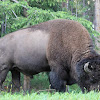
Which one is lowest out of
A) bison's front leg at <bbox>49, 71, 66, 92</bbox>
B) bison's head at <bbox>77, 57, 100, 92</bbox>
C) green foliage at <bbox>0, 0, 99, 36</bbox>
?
bison's front leg at <bbox>49, 71, 66, 92</bbox>

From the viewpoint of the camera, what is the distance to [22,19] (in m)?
9.09

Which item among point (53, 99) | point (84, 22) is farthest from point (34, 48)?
point (53, 99)

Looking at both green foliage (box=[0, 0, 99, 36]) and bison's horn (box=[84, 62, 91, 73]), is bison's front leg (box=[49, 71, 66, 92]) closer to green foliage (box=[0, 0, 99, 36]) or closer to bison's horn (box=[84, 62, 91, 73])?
bison's horn (box=[84, 62, 91, 73])

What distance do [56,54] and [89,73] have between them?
1319 millimetres

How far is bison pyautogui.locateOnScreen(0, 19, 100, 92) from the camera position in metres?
6.62

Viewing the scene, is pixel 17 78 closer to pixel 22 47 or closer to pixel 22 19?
pixel 22 47

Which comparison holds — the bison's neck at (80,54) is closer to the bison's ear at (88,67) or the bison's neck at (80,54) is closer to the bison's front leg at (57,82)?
the bison's ear at (88,67)

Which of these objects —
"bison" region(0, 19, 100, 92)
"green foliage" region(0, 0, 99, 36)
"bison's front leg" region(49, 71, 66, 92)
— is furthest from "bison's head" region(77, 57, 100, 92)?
"green foliage" region(0, 0, 99, 36)

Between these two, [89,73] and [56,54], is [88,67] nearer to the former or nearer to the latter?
[89,73]

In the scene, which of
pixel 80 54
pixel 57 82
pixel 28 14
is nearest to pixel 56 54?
pixel 80 54

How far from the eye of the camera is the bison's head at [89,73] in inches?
A: 247

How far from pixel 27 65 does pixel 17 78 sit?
102cm

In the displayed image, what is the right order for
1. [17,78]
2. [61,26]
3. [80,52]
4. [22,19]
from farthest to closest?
1. [22,19]
2. [17,78]
3. [61,26]
4. [80,52]

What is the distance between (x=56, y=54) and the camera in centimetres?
712
